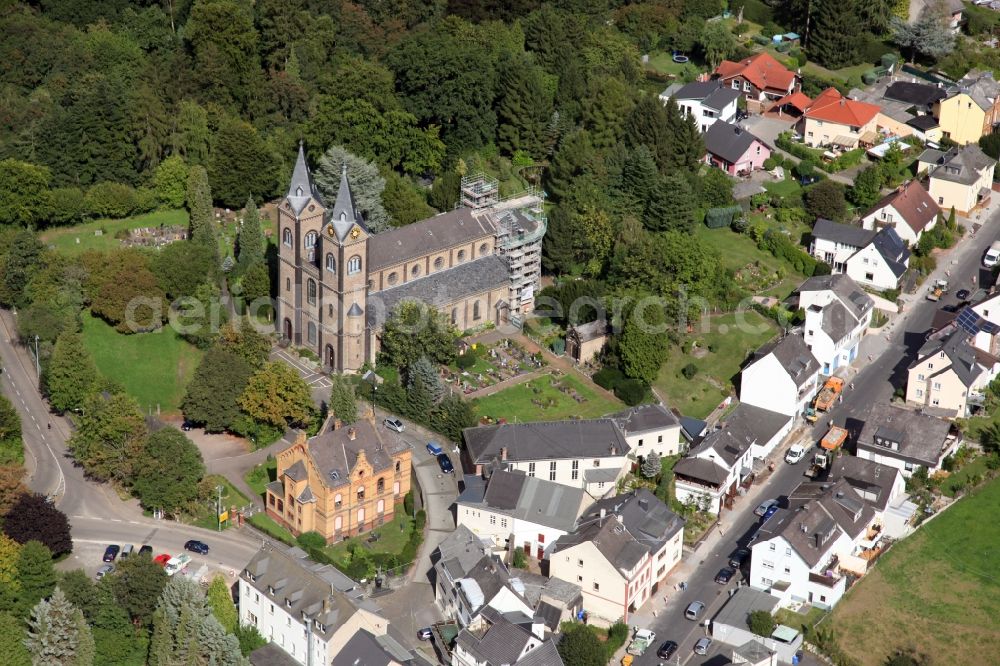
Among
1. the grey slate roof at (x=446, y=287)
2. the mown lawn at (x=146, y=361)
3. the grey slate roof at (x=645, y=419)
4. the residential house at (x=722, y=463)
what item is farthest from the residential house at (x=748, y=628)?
the mown lawn at (x=146, y=361)

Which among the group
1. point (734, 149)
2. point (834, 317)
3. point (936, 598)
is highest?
point (834, 317)

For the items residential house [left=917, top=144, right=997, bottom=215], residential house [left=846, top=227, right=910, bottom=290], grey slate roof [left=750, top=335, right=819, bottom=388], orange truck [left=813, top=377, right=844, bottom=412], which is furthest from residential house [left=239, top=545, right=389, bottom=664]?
residential house [left=917, top=144, right=997, bottom=215]

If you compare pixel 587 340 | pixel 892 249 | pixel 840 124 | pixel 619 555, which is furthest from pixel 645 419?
Answer: pixel 840 124

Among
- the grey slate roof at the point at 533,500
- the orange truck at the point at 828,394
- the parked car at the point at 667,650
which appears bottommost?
the parked car at the point at 667,650

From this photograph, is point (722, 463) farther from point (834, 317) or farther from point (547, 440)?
point (834, 317)

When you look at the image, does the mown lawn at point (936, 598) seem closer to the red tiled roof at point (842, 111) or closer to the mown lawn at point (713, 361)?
the mown lawn at point (713, 361)
